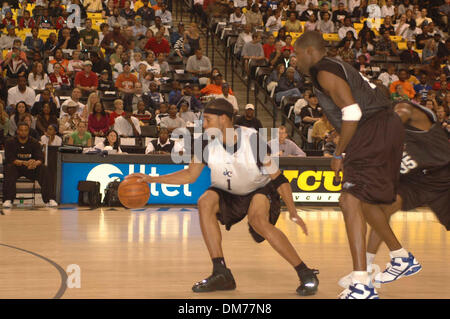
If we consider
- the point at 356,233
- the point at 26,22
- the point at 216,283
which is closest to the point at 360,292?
the point at 356,233

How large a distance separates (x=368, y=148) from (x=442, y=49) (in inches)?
718

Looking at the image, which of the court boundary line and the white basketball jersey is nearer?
the court boundary line

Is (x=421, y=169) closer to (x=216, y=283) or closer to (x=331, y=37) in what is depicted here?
(x=216, y=283)

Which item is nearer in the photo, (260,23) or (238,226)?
(238,226)

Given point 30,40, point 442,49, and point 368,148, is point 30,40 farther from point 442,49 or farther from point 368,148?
point 368,148

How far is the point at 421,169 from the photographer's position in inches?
250

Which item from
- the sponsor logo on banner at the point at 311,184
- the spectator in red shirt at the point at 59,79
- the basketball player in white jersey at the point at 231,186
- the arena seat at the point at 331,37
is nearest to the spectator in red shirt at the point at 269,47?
the arena seat at the point at 331,37

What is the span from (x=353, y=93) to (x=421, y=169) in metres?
1.34

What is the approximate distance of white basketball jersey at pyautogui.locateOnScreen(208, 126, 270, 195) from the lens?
5.96 meters

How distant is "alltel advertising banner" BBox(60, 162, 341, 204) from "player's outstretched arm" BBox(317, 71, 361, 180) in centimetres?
871

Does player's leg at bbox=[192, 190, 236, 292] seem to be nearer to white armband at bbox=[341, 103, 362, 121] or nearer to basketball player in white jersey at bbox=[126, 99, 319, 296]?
basketball player in white jersey at bbox=[126, 99, 319, 296]

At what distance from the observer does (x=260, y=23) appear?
73.5 feet

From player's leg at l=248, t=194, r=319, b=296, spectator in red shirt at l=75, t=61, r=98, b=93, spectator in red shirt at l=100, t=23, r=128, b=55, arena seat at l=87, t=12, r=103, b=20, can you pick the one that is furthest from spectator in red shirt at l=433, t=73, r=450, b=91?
player's leg at l=248, t=194, r=319, b=296

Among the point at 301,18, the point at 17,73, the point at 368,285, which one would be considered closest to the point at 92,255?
the point at 368,285
